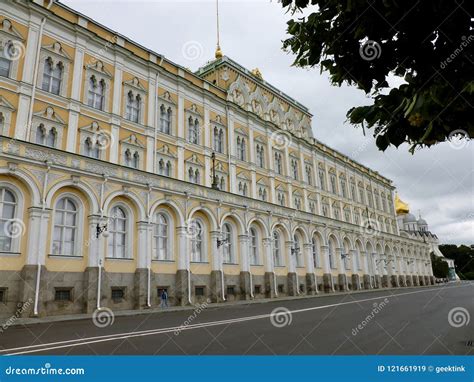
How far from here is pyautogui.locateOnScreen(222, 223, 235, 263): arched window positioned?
86.4 feet

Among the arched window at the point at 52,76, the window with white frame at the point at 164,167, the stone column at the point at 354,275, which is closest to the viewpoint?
the arched window at the point at 52,76

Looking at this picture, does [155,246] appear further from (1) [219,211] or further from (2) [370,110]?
(2) [370,110]

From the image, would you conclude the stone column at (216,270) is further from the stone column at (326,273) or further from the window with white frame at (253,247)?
the stone column at (326,273)

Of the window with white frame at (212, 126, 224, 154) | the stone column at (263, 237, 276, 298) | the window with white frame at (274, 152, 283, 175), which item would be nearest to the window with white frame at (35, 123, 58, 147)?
the window with white frame at (212, 126, 224, 154)

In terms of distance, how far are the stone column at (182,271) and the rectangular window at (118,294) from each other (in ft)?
11.6

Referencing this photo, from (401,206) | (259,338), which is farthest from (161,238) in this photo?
(401,206)

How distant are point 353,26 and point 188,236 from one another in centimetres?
1948

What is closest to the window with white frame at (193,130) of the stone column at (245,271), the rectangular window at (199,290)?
the stone column at (245,271)

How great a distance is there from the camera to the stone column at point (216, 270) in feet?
77.6

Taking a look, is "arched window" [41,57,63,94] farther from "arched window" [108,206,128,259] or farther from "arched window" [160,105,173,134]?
"arched window" [108,206,128,259]

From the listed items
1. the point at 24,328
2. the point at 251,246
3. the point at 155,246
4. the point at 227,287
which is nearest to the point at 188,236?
the point at 155,246

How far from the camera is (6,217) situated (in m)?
16.1

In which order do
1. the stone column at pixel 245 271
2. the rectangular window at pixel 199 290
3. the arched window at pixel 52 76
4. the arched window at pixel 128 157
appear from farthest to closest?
the stone column at pixel 245 271, the arched window at pixel 128 157, the rectangular window at pixel 199 290, the arched window at pixel 52 76

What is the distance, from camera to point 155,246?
21844mm
